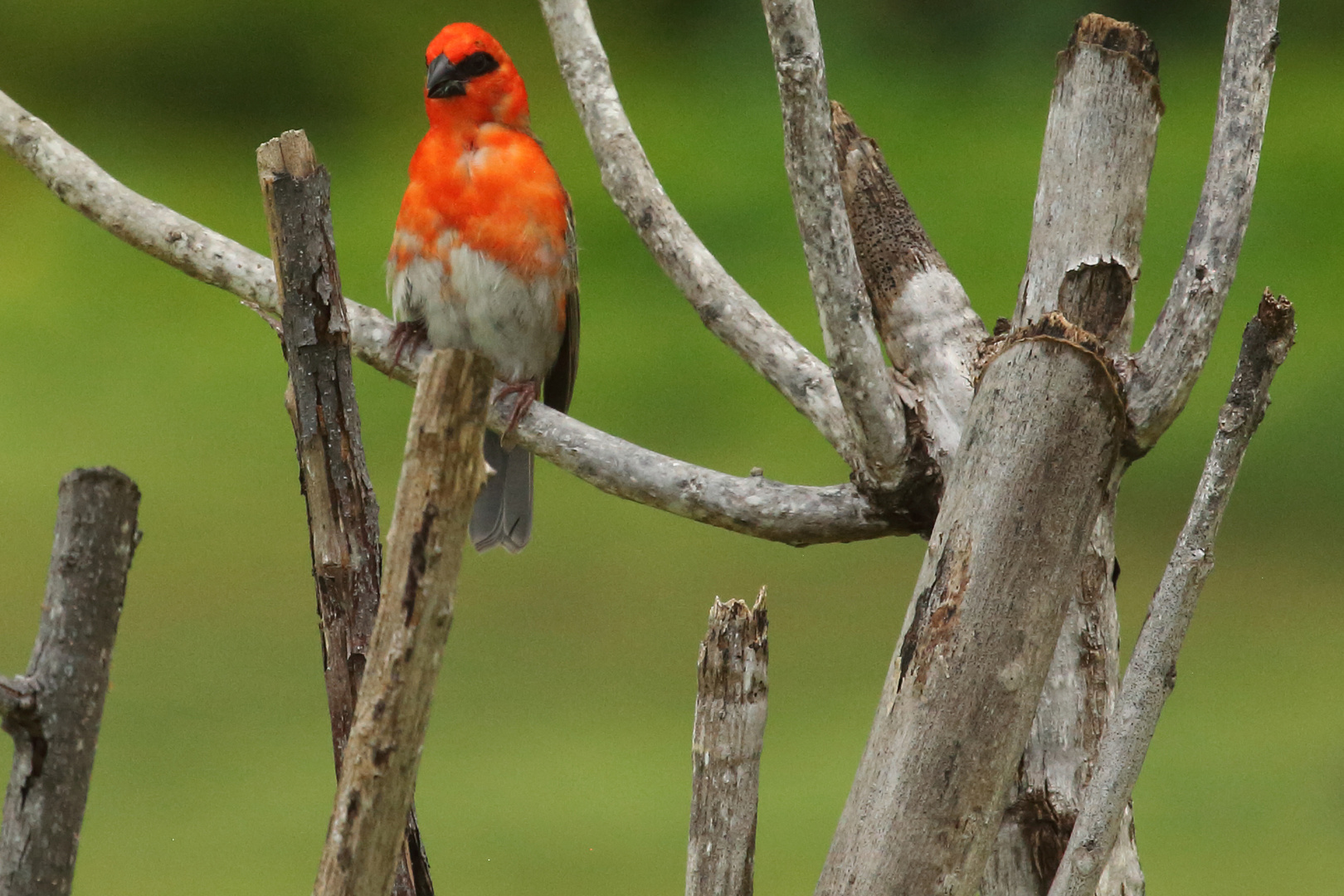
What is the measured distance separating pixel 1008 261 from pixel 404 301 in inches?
107

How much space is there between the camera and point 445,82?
1.85 meters

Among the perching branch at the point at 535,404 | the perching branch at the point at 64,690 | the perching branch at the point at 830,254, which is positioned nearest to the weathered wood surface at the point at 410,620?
the perching branch at the point at 64,690

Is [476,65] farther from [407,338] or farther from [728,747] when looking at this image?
[728,747]

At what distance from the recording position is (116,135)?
5.02 metres

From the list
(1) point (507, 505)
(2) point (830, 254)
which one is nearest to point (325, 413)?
(2) point (830, 254)

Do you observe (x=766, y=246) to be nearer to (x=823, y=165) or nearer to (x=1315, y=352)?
(x=1315, y=352)

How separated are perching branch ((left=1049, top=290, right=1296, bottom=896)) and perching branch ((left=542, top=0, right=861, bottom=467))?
42cm

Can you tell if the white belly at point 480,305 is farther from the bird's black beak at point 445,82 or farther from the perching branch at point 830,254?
the perching branch at point 830,254

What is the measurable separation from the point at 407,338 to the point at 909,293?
0.64 m

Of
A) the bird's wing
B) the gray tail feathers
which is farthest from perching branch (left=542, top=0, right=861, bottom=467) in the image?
the gray tail feathers

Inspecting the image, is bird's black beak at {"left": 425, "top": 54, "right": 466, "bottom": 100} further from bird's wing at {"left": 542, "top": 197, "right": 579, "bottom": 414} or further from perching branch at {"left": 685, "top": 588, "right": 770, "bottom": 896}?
perching branch at {"left": 685, "top": 588, "right": 770, "bottom": 896}

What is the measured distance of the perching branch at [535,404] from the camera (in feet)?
4.46

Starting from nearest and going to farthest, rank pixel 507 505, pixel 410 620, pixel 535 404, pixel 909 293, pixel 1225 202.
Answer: pixel 410 620 → pixel 1225 202 → pixel 909 293 → pixel 535 404 → pixel 507 505

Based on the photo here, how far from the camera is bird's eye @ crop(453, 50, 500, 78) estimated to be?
1.86 m
